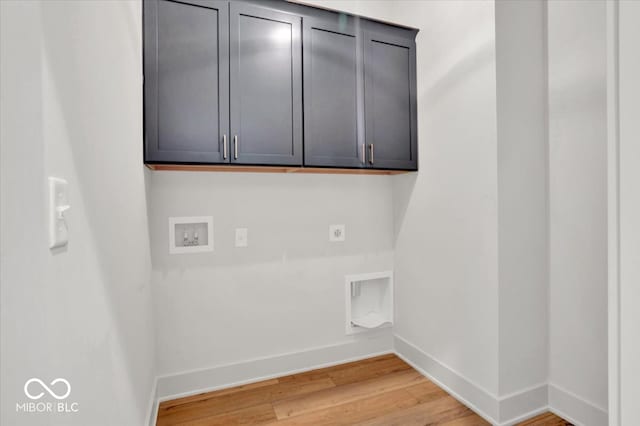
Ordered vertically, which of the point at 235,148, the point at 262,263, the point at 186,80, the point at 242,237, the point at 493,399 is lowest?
the point at 493,399

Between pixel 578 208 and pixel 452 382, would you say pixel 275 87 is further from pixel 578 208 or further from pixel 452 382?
pixel 452 382

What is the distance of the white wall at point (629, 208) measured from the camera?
0.79 metres

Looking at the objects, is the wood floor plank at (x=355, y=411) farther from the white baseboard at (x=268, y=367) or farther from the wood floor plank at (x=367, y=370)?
the white baseboard at (x=268, y=367)

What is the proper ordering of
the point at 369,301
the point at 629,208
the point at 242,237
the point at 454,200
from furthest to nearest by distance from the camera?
1. the point at 369,301
2. the point at 242,237
3. the point at 454,200
4. the point at 629,208

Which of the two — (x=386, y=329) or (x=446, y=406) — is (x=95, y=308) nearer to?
(x=446, y=406)

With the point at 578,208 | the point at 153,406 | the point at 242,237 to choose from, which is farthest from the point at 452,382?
the point at 153,406

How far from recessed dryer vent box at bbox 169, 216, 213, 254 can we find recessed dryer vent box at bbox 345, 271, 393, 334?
1.02 meters

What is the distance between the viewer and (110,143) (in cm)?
95

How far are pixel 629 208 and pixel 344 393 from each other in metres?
1.66

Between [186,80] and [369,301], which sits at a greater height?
[186,80]

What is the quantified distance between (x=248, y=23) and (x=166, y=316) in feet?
5.77

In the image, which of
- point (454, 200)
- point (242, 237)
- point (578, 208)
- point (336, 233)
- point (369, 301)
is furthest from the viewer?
point (369, 301)

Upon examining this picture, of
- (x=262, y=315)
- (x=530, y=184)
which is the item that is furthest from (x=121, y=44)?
(x=530, y=184)

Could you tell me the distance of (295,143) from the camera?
1.77 meters
